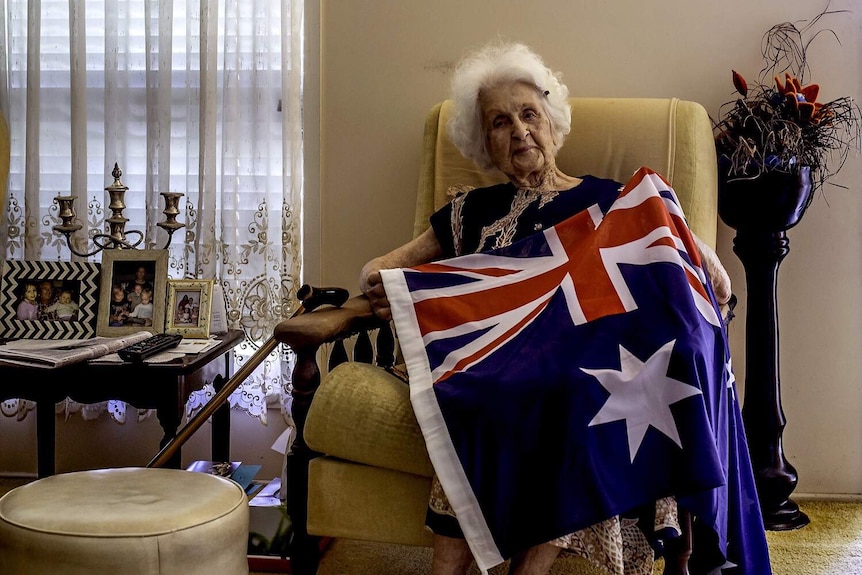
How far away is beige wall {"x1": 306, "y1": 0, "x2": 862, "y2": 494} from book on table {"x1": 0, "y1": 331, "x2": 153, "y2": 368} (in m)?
0.63

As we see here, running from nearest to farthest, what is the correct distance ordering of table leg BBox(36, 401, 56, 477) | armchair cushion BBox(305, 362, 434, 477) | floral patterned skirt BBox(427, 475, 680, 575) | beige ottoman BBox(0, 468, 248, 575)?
beige ottoman BBox(0, 468, 248, 575) → floral patterned skirt BBox(427, 475, 680, 575) → armchair cushion BBox(305, 362, 434, 477) → table leg BBox(36, 401, 56, 477)

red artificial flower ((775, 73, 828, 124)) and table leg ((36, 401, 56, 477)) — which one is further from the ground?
red artificial flower ((775, 73, 828, 124))

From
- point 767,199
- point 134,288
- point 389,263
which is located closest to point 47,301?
point 134,288

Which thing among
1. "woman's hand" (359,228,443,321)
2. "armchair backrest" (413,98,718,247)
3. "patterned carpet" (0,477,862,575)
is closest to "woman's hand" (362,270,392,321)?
"woman's hand" (359,228,443,321)

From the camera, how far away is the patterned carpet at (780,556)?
191 cm

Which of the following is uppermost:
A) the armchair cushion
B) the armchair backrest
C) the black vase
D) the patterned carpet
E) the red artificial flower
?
the red artificial flower

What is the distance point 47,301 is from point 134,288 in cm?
22

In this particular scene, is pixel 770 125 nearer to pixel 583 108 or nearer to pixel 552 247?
pixel 583 108

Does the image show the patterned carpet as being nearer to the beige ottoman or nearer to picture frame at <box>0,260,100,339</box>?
the beige ottoman

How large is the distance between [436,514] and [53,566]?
0.60 m

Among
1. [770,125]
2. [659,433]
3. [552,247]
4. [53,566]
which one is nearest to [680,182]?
[770,125]

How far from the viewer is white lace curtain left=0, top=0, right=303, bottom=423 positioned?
7.77ft

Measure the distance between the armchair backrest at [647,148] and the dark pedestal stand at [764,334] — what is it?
0.08 m

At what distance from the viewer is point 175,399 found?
186cm
